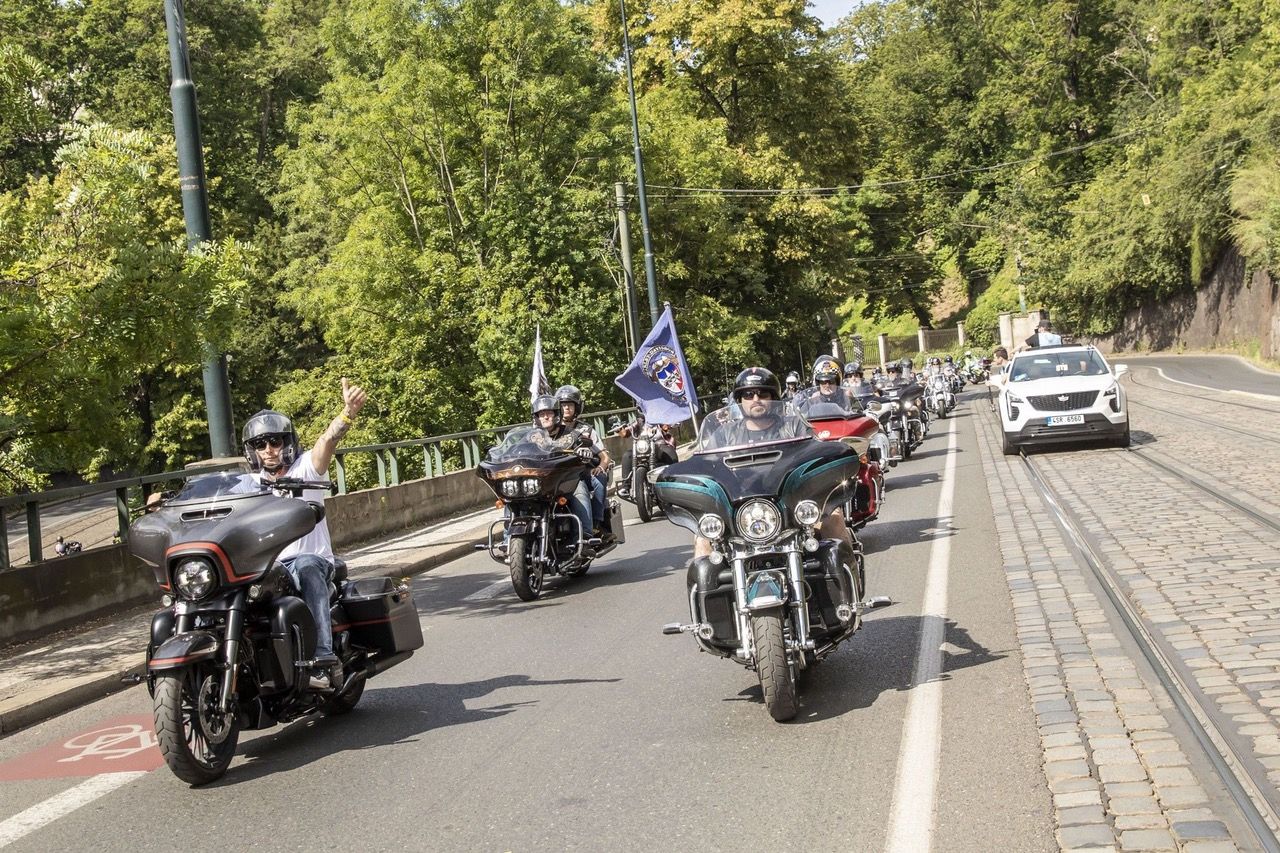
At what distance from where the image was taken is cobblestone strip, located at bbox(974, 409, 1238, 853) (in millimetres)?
4512

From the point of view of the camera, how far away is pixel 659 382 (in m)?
19.4

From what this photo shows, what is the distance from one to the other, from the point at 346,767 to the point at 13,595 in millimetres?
5987

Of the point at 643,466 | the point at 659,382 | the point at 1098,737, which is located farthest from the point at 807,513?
the point at 659,382

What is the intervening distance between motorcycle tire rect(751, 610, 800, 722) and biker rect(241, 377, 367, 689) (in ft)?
7.34

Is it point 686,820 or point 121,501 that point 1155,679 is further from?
point 121,501

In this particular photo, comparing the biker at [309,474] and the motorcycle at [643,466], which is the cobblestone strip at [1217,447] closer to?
the motorcycle at [643,466]

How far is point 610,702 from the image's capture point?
7.27 metres

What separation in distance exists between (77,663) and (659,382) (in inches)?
420

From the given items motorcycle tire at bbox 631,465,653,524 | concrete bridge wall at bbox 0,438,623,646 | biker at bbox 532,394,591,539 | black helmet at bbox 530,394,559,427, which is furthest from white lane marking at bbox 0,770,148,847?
motorcycle tire at bbox 631,465,653,524

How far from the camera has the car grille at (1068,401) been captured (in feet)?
63.9

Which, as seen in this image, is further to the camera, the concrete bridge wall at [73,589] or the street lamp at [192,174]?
the street lamp at [192,174]

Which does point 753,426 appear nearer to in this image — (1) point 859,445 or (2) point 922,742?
(2) point 922,742

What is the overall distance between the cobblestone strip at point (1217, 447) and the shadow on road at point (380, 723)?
279 inches

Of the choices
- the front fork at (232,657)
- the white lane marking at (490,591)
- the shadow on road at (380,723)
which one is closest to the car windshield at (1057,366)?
the white lane marking at (490,591)
